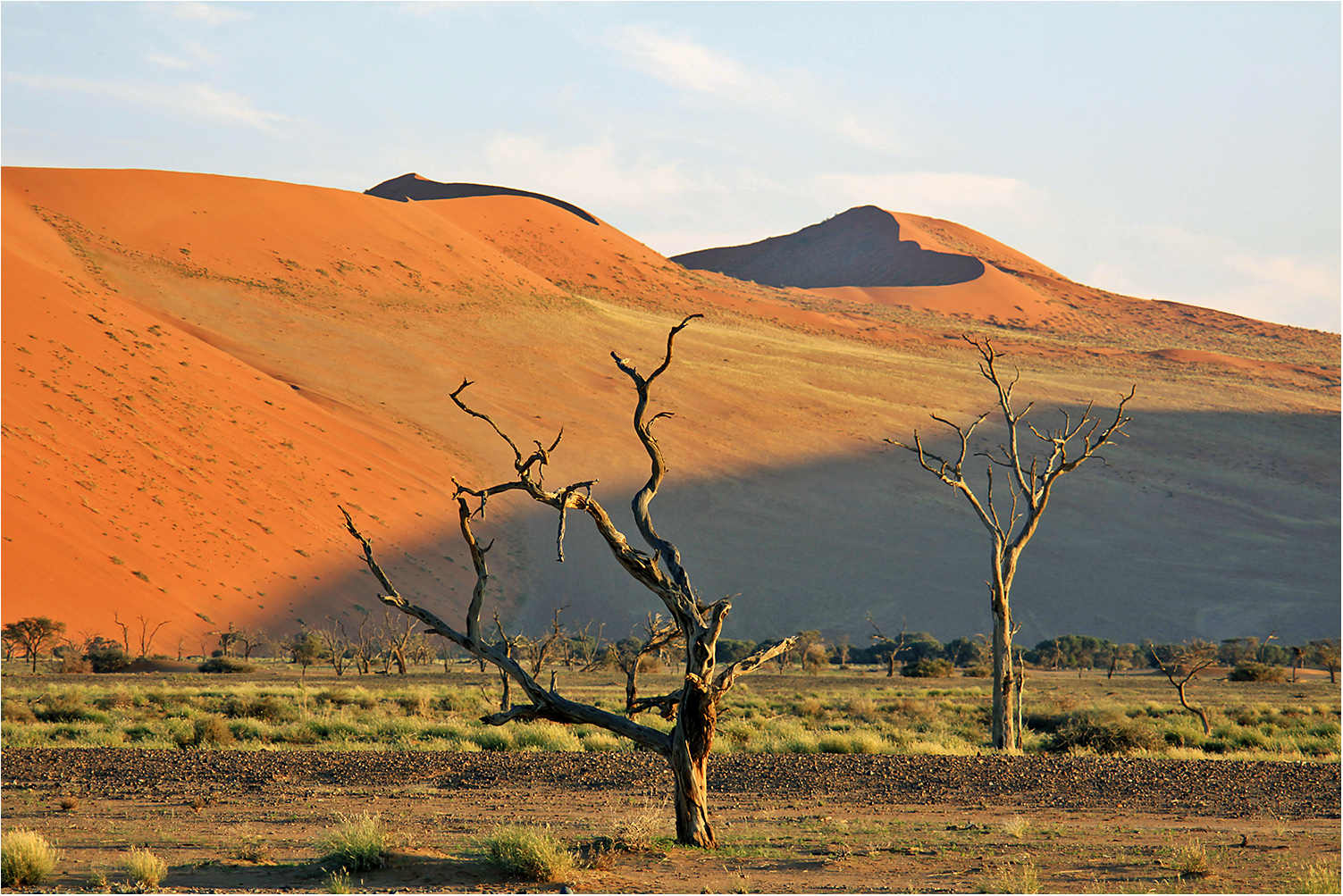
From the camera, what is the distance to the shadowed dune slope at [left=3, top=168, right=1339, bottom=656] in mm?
43688

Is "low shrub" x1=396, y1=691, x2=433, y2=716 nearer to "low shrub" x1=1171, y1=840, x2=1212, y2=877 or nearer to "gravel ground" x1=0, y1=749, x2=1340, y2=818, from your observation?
"gravel ground" x1=0, y1=749, x2=1340, y2=818

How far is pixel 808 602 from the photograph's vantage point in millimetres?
50656

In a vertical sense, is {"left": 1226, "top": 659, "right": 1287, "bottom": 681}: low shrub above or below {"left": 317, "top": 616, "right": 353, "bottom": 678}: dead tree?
above

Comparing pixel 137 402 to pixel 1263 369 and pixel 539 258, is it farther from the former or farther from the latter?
pixel 1263 369

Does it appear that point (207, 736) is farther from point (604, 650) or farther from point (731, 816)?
point (604, 650)

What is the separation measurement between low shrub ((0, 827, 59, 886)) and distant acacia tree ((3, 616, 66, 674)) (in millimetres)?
29114

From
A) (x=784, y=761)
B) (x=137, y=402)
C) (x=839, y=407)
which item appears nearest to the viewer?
(x=784, y=761)

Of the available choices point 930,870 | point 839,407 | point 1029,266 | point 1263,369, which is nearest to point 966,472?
point 839,407

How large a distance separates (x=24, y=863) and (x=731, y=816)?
6479 millimetres

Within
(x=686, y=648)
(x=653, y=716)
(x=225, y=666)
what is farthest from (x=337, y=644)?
(x=686, y=648)

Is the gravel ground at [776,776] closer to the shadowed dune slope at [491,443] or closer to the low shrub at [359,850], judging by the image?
the low shrub at [359,850]

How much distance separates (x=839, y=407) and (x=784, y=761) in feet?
178

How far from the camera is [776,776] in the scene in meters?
14.4

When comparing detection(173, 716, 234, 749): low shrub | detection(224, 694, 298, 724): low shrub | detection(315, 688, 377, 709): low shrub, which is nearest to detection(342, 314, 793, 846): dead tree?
detection(173, 716, 234, 749): low shrub
